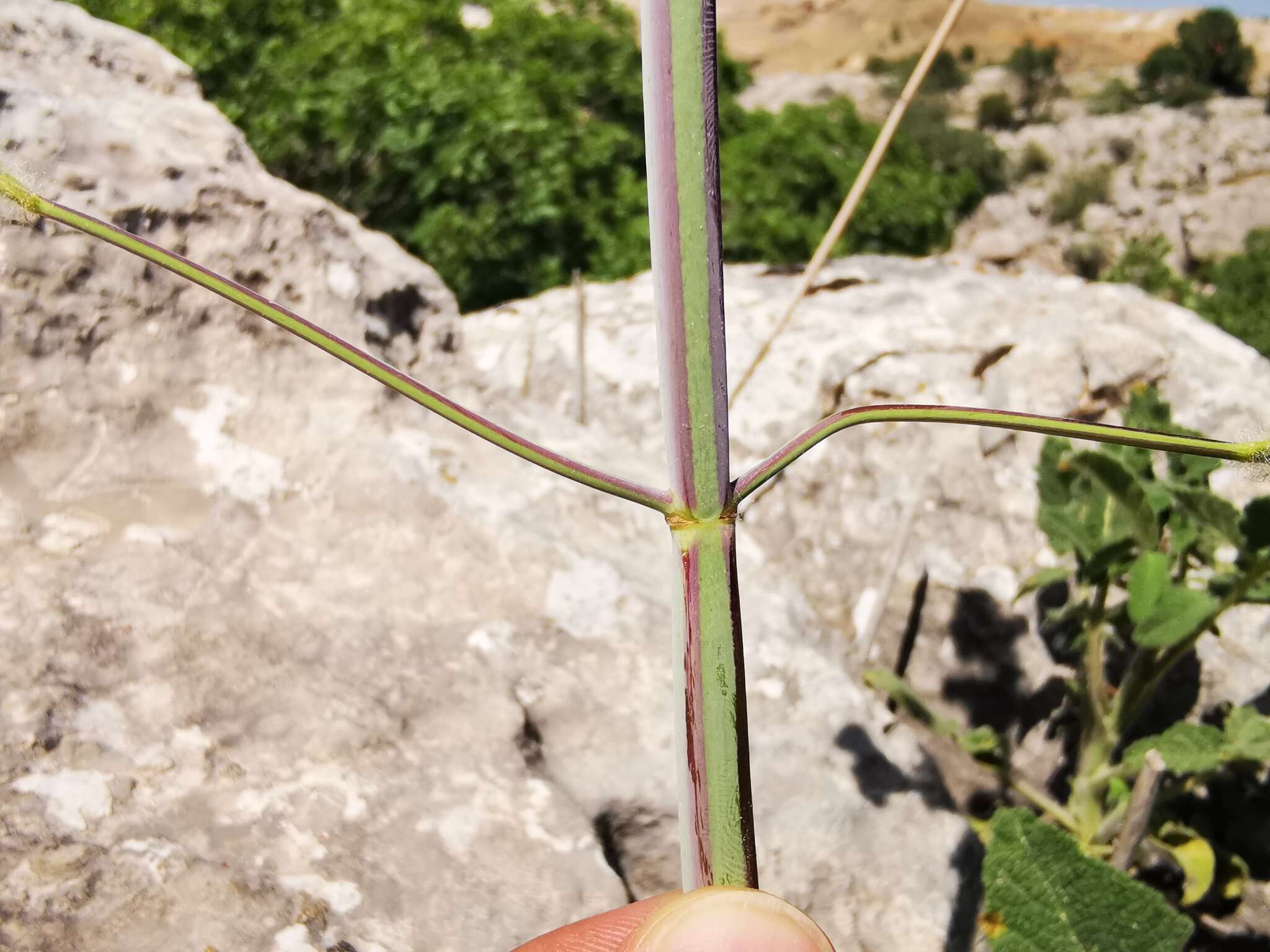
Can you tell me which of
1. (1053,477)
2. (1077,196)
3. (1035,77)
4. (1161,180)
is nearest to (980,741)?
(1053,477)

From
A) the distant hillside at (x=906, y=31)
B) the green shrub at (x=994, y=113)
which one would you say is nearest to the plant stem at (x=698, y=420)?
the green shrub at (x=994, y=113)

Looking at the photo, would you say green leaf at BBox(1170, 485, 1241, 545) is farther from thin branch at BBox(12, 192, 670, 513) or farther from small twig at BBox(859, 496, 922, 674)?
thin branch at BBox(12, 192, 670, 513)

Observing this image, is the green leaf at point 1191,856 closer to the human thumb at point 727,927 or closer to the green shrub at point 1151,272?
the human thumb at point 727,927

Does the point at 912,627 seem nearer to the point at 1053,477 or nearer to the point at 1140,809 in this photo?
the point at 1053,477

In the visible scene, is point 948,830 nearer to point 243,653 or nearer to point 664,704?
point 664,704

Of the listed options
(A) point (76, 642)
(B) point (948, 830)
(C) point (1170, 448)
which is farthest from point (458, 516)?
(C) point (1170, 448)

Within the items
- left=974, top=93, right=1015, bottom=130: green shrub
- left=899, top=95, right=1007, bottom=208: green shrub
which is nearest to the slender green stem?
left=899, top=95, right=1007, bottom=208: green shrub
